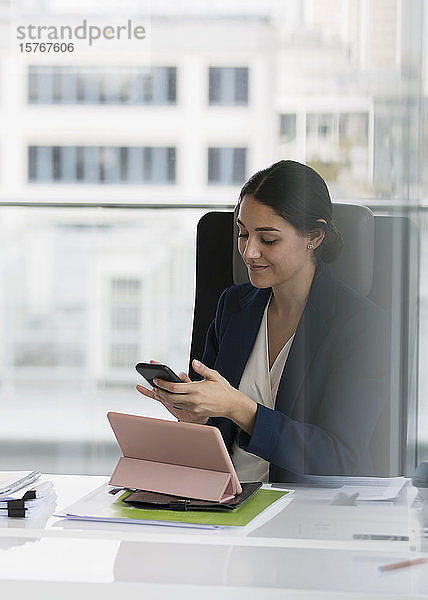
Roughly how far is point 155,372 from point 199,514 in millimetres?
214

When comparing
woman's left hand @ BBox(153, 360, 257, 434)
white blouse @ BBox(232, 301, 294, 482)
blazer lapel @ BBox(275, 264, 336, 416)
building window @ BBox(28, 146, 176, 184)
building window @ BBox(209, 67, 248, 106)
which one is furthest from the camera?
building window @ BBox(28, 146, 176, 184)

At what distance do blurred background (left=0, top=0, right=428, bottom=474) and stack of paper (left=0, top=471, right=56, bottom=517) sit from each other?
0.54m

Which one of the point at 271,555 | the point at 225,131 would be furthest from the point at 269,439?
the point at 225,131

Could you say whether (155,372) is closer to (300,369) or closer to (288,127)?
(300,369)

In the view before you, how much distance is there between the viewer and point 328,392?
1.34 metres

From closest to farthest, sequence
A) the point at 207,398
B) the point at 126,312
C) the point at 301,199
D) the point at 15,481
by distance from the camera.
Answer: the point at 15,481 < the point at 207,398 < the point at 301,199 < the point at 126,312

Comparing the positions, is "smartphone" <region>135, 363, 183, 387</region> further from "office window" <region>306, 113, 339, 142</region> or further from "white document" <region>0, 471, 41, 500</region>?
"office window" <region>306, 113, 339, 142</region>

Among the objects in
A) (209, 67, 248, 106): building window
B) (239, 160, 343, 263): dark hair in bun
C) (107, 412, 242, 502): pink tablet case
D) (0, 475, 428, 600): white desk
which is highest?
(209, 67, 248, 106): building window

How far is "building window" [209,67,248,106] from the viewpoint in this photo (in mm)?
1703

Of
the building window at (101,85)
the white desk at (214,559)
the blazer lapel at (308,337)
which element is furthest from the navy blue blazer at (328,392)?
the building window at (101,85)

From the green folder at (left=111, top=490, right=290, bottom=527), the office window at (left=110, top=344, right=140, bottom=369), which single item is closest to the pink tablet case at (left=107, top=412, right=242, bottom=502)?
the green folder at (left=111, top=490, right=290, bottom=527)

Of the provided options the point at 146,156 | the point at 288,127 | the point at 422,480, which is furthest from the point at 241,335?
the point at 146,156

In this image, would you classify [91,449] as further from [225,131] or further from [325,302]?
[325,302]

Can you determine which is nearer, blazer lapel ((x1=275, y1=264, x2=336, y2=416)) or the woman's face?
blazer lapel ((x1=275, y1=264, x2=336, y2=416))
